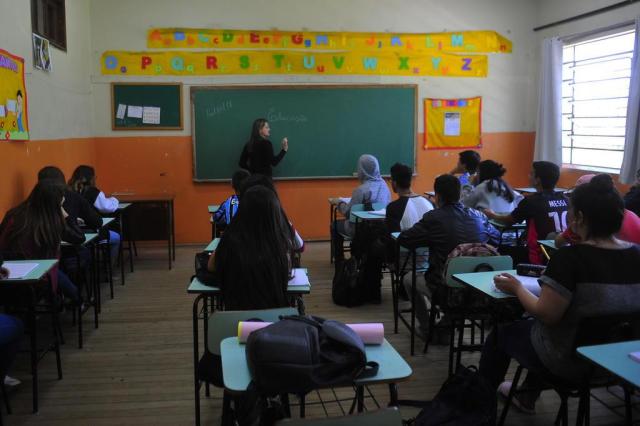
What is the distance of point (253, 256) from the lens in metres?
2.62

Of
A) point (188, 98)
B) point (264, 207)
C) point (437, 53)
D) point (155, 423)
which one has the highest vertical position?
point (437, 53)

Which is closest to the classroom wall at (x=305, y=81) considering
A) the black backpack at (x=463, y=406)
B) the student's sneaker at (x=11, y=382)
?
the student's sneaker at (x=11, y=382)

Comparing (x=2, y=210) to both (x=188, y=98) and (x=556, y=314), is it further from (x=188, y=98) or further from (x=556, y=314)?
(x=556, y=314)

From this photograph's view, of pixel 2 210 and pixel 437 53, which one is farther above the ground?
pixel 437 53

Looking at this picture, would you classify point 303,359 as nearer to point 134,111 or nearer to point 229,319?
point 229,319

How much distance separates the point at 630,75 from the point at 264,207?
509 centimetres

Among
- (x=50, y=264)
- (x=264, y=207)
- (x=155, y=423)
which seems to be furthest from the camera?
(x=50, y=264)

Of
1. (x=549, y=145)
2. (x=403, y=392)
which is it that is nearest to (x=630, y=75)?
(x=549, y=145)

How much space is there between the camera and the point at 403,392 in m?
3.35

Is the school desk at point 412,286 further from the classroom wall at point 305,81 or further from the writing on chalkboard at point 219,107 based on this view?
the writing on chalkboard at point 219,107

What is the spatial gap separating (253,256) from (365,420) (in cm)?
124

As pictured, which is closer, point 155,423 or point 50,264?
point 155,423

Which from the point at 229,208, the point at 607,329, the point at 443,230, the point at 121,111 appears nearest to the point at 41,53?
the point at 121,111

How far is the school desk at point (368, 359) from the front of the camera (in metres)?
1.75
